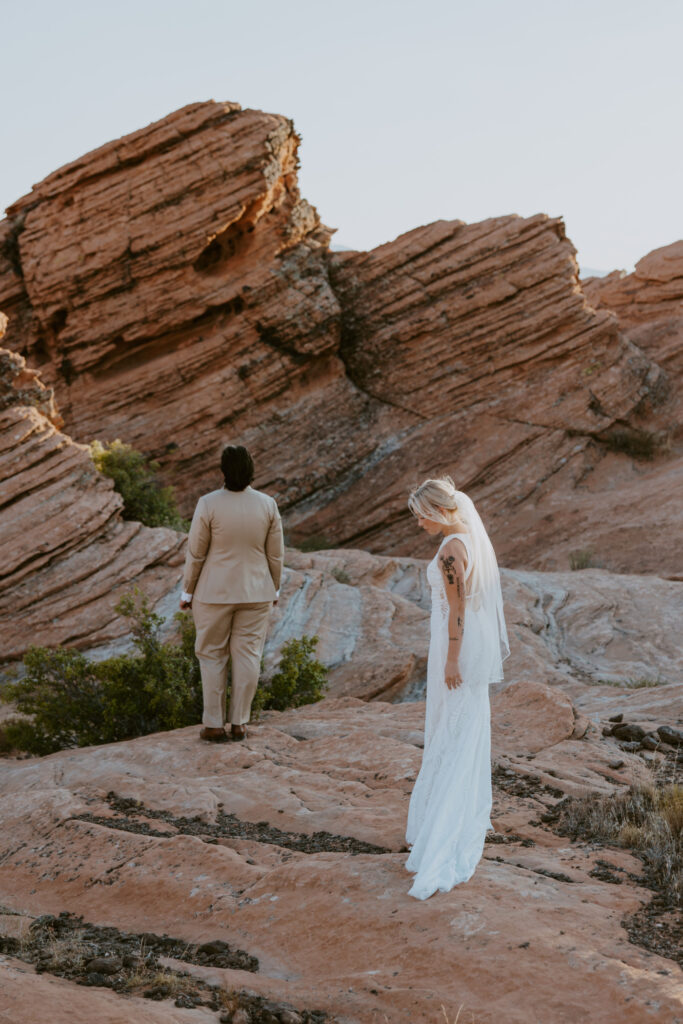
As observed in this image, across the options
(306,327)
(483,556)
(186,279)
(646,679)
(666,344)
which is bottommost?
(646,679)

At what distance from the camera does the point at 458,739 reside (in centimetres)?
467

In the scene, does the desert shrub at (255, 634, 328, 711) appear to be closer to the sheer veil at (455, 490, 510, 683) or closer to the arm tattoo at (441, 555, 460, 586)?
the sheer veil at (455, 490, 510, 683)

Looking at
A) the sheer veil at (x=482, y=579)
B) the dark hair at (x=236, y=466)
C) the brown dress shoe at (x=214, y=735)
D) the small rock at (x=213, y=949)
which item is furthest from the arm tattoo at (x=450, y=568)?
the brown dress shoe at (x=214, y=735)

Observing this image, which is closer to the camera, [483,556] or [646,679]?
[483,556]

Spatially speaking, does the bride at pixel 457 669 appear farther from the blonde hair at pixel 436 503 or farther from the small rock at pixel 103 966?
the small rock at pixel 103 966

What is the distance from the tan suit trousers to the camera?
6949 mm

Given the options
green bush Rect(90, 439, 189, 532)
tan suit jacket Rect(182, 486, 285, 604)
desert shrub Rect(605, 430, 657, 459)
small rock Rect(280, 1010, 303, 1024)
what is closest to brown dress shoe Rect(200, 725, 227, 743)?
tan suit jacket Rect(182, 486, 285, 604)

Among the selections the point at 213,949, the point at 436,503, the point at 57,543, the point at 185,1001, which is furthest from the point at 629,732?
the point at 57,543

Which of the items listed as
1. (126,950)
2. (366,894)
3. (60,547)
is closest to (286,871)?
(366,894)

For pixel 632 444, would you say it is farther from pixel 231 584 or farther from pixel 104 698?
pixel 231 584

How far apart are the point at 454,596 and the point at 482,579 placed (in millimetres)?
204

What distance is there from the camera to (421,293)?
70.6ft

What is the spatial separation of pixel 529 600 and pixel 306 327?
1050cm

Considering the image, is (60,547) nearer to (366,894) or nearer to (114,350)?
(366,894)
